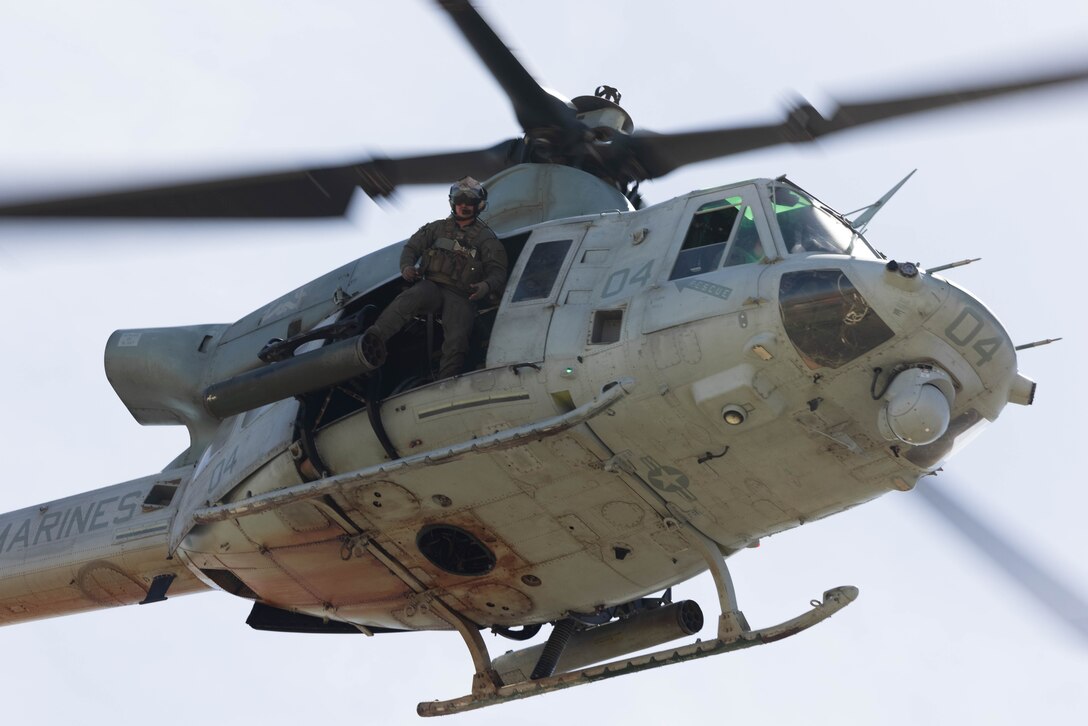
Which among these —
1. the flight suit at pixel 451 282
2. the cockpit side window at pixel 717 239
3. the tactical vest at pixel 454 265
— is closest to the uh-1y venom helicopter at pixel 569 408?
the cockpit side window at pixel 717 239

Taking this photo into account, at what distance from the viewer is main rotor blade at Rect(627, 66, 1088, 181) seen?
9.94m

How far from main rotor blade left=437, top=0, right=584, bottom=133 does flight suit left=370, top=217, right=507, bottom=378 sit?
1.73 m

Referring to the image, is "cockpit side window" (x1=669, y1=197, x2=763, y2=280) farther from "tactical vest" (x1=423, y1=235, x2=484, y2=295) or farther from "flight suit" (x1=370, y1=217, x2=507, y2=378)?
"tactical vest" (x1=423, y1=235, x2=484, y2=295)

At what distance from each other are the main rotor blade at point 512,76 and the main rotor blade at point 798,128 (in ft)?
2.33

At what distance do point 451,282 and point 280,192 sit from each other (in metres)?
1.86

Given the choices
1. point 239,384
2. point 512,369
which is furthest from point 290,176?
point 512,369

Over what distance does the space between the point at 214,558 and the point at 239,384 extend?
188 centimetres

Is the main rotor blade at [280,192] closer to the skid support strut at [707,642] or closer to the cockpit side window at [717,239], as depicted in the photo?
the cockpit side window at [717,239]

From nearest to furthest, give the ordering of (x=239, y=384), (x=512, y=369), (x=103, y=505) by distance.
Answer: (x=512, y=369), (x=239, y=384), (x=103, y=505)

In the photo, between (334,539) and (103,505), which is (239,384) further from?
(103,505)

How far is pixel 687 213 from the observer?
10820 mm

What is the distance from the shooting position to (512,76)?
1279cm

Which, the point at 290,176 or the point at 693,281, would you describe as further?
the point at 290,176

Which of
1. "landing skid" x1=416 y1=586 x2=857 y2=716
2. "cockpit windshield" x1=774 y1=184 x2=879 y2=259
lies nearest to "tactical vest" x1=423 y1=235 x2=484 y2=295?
"cockpit windshield" x1=774 y1=184 x2=879 y2=259
